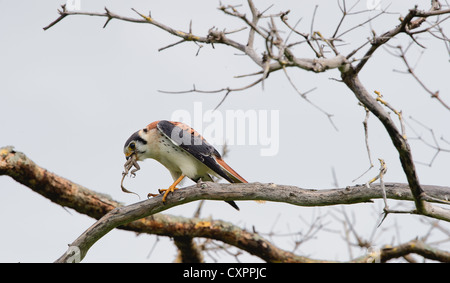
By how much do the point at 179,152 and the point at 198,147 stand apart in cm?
17

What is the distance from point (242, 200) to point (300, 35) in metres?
1.38

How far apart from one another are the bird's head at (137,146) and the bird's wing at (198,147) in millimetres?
171

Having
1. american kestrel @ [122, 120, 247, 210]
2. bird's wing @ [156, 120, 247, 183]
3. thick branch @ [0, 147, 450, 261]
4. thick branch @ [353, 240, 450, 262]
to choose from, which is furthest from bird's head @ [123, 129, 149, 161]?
thick branch @ [353, 240, 450, 262]

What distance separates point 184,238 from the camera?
5.68 metres

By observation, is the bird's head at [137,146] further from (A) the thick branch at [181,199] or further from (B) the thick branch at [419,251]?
(B) the thick branch at [419,251]

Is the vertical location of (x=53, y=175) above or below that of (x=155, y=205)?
above

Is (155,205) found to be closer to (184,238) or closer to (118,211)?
(118,211)

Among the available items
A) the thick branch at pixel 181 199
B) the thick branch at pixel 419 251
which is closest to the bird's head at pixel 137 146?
the thick branch at pixel 181 199

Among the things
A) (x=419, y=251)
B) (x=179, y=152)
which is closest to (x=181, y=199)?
(x=179, y=152)

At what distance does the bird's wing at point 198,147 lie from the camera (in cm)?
427

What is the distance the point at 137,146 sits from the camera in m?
4.57

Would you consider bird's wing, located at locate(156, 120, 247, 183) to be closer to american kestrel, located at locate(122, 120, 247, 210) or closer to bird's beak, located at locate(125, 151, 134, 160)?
american kestrel, located at locate(122, 120, 247, 210)
